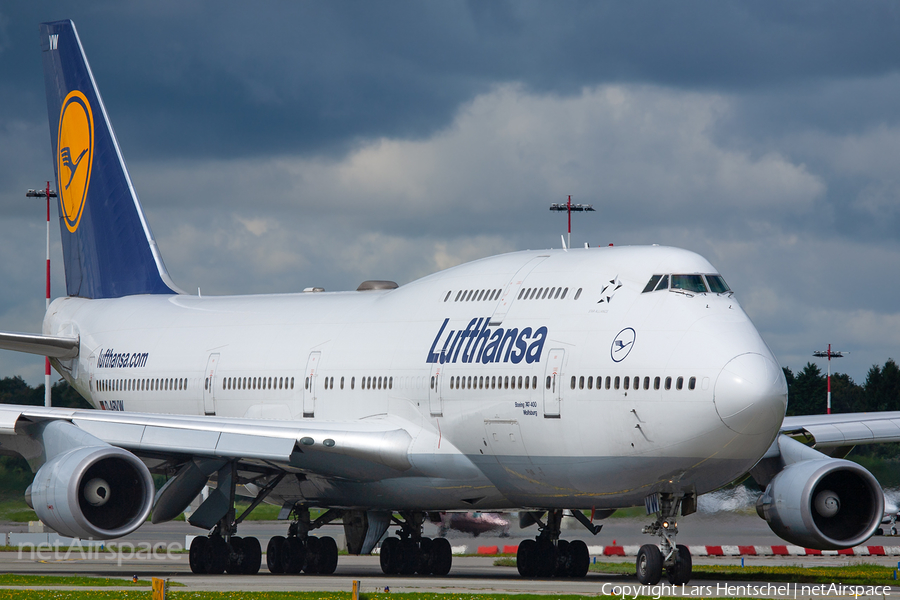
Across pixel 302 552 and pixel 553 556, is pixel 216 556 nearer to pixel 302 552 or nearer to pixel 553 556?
pixel 302 552

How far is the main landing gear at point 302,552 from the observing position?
27312mm

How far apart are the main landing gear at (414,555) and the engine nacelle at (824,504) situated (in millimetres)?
7421

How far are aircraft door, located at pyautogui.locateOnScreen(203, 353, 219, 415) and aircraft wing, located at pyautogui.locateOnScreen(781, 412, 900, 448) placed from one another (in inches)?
496

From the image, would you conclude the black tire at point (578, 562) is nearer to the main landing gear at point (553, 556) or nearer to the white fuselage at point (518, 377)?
the main landing gear at point (553, 556)

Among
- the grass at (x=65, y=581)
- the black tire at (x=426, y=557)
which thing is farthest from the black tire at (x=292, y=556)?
the grass at (x=65, y=581)

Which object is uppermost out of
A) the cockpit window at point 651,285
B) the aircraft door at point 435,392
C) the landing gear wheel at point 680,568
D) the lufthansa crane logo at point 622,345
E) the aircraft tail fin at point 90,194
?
the aircraft tail fin at point 90,194

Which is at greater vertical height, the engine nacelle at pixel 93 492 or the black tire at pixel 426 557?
the engine nacelle at pixel 93 492

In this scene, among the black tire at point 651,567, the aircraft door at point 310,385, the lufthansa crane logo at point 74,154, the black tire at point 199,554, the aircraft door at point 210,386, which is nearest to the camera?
the black tire at point 651,567

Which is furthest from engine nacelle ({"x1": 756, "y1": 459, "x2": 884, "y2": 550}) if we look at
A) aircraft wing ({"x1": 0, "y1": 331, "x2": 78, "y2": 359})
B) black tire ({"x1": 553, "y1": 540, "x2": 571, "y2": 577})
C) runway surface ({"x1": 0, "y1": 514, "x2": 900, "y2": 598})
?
aircraft wing ({"x1": 0, "y1": 331, "x2": 78, "y2": 359})

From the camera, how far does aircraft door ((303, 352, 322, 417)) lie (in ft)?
88.3

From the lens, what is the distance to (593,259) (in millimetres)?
22203

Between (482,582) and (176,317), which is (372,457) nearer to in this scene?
(482,582)

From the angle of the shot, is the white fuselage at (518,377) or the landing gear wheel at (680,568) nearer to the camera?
the white fuselage at (518,377)

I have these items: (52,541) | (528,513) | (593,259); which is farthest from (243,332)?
(52,541)
